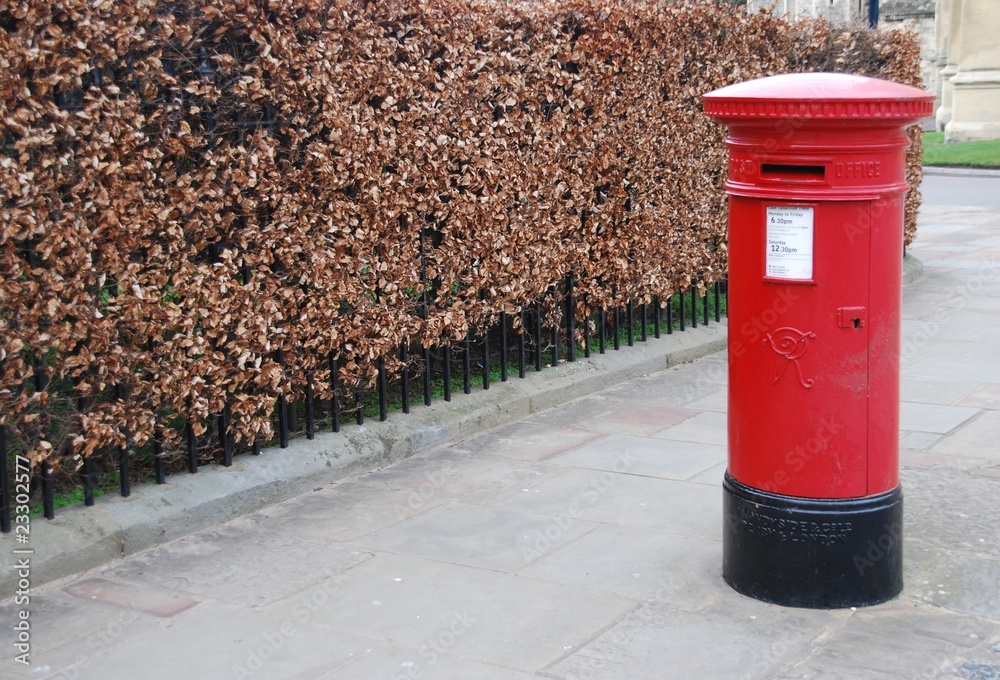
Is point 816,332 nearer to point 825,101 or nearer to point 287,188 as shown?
point 825,101

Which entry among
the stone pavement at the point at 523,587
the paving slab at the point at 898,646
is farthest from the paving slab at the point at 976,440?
the paving slab at the point at 898,646

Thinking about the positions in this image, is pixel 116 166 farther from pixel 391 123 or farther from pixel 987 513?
pixel 987 513

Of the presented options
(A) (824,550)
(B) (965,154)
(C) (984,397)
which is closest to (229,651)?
(A) (824,550)

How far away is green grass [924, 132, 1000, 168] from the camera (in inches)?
1013

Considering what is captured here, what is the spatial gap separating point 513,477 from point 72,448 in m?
2.17

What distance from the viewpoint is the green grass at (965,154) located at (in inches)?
1013

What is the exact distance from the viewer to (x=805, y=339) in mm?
4148

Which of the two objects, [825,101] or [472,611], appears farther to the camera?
[472,611]

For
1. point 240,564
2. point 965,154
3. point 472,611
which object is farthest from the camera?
point 965,154

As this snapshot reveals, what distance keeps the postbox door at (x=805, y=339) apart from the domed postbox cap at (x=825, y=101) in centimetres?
32

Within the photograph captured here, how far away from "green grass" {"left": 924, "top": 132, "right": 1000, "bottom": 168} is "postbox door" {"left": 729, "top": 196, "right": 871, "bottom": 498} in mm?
23381

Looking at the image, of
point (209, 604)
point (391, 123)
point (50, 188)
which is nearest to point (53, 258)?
point (50, 188)

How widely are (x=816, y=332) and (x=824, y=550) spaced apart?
0.81 metres

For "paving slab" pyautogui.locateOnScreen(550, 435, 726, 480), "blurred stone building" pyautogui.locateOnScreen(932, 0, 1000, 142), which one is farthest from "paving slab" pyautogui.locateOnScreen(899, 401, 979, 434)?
"blurred stone building" pyautogui.locateOnScreen(932, 0, 1000, 142)
